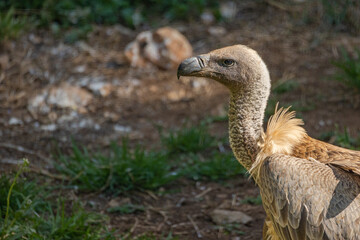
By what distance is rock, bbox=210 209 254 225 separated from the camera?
4207 millimetres

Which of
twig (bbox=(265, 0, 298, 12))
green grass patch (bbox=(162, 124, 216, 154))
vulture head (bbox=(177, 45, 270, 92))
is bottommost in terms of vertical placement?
green grass patch (bbox=(162, 124, 216, 154))

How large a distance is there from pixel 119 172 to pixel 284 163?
1.92m

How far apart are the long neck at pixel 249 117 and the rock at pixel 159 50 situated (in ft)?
10.5

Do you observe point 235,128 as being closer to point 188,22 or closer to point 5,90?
point 5,90

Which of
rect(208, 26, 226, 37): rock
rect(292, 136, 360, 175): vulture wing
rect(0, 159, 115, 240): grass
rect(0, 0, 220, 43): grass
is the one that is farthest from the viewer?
rect(208, 26, 226, 37): rock

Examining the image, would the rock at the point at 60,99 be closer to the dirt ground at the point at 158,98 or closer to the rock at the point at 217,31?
the dirt ground at the point at 158,98

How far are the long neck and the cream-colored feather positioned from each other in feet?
0.18

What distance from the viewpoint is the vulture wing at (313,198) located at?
2771mm

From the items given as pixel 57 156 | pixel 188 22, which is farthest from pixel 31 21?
pixel 57 156

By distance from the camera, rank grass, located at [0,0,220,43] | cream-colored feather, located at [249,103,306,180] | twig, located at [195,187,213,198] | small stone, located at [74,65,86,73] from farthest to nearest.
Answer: grass, located at [0,0,220,43] < small stone, located at [74,65,86,73] < twig, located at [195,187,213,198] < cream-colored feather, located at [249,103,306,180]

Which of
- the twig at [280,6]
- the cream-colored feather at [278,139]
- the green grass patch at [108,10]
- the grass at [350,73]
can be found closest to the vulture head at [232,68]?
the cream-colored feather at [278,139]

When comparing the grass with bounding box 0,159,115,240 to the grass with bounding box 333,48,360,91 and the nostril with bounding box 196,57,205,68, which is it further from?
the grass with bounding box 333,48,360,91

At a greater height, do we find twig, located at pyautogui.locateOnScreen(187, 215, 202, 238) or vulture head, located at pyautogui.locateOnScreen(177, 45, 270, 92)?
vulture head, located at pyautogui.locateOnScreen(177, 45, 270, 92)

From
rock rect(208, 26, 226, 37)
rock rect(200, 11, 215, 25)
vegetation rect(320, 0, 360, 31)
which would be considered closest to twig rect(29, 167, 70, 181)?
rock rect(208, 26, 226, 37)
